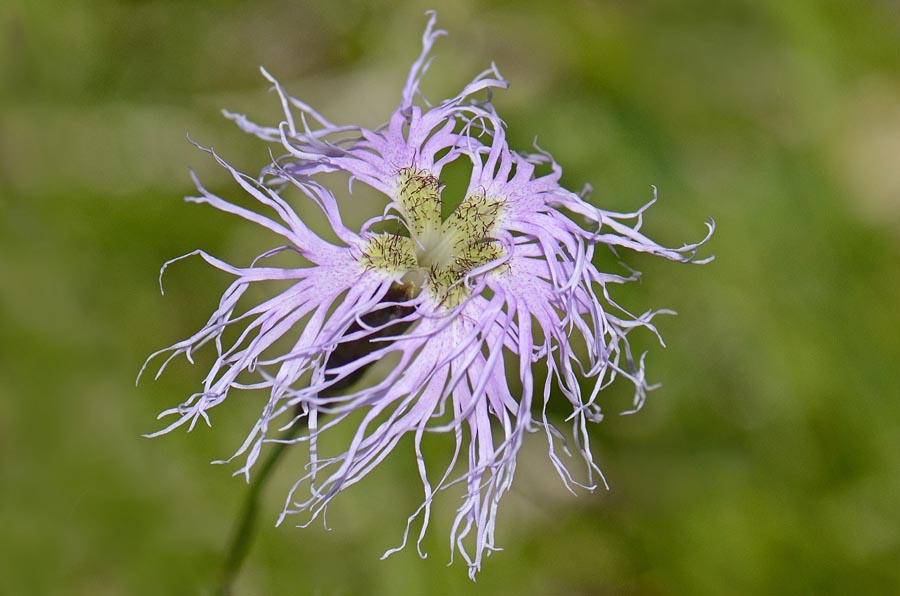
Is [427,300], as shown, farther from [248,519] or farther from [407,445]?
[407,445]

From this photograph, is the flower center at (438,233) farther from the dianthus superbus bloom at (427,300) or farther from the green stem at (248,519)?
the green stem at (248,519)

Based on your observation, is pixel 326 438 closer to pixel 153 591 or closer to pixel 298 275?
pixel 153 591

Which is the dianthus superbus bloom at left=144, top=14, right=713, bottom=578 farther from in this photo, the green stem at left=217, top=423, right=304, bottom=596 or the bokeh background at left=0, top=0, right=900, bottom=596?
the bokeh background at left=0, top=0, right=900, bottom=596

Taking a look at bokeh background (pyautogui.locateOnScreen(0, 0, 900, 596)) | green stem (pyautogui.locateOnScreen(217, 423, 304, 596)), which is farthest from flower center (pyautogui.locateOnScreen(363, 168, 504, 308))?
bokeh background (pyautogui.locateOnScreen(0, 0, 900, 596))


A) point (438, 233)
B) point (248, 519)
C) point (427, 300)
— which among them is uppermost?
point (438, 233)

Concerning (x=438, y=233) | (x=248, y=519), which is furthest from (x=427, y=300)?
(x=248, y=519)

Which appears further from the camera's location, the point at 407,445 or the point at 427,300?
the point at 407,445

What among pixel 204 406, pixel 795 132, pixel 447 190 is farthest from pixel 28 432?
pixel 795 132
